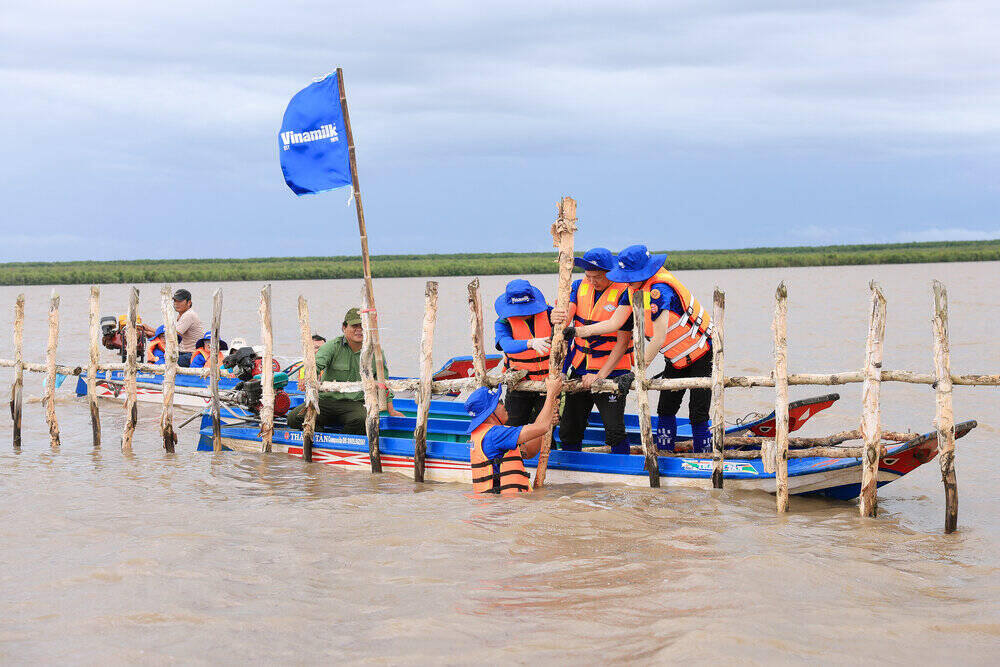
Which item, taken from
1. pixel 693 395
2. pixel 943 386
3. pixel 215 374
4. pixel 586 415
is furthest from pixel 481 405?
pixel 215 374

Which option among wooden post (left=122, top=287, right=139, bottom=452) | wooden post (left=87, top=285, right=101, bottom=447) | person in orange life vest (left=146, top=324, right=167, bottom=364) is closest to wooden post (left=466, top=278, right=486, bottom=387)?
wooden post (left=122, top=287, right=139, bottom=452)

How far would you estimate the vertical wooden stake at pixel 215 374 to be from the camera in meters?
11.9

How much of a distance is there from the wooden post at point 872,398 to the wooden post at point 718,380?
1.20 m

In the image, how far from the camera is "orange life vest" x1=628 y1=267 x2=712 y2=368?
29.2 feet

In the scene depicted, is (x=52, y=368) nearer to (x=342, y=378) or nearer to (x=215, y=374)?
(x=215, y=374)

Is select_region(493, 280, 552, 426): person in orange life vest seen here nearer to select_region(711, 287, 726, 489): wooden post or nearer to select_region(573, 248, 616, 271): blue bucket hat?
select_region(573, 248, 616, 271): blue bucket hat

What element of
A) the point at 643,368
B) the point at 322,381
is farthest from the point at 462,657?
the point at 322,381

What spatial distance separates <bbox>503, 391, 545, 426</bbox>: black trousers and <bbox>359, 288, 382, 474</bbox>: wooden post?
68.2 inches

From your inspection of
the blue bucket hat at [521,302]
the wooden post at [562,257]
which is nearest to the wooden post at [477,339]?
the blue bucket hat at [521,302]

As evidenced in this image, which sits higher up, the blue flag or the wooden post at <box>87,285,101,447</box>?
the blue flag

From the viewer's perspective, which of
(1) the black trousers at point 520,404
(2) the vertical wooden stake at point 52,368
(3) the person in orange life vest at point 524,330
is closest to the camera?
(3) the person in orange life vest at point 524,330

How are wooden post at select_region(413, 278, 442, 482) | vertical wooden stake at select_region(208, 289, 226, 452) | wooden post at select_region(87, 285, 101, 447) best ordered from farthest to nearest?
1. wooden post at select_region(87, 285, 101, 447)
2. vertical wooden stake at select_region(208, 289, 226, 452)
3. wooden post at select_region(413, 278, 442, 482)

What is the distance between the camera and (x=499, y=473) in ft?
29.0

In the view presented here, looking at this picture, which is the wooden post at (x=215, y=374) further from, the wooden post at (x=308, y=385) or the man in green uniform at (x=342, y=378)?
the wooden post at (x=308, y=385)
